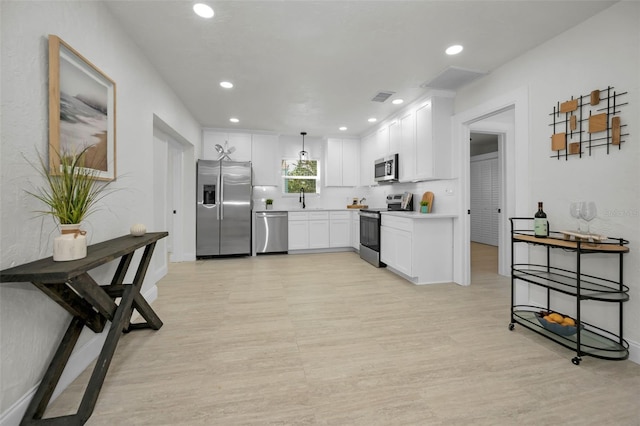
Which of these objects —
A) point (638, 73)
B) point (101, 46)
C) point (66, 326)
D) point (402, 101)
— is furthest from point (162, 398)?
point (402, 101)

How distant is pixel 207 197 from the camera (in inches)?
194

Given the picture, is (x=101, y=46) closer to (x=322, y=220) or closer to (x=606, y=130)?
(x=606, y=130)

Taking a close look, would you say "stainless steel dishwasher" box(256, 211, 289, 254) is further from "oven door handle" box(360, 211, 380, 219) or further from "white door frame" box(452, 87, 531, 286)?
"white door frame" box(452, 87, 531, 286)

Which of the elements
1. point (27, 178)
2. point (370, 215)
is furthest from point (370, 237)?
point (27, 178)

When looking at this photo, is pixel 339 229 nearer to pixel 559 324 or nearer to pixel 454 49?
pixel 454 49

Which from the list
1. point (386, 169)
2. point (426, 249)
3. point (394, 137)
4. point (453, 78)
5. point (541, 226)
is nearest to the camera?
point (541, 226)

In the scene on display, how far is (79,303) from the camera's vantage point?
5.38ft

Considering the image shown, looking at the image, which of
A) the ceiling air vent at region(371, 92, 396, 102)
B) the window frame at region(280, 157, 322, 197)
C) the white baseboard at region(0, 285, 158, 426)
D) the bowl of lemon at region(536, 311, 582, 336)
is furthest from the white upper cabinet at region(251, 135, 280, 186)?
the bowl of lemon at region(536, 311, 582, 336)

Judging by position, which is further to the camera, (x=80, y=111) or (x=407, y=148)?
(x=407, y=148)

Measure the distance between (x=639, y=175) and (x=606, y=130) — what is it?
1.31 feet

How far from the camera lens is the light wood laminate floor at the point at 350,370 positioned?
55.2 inches

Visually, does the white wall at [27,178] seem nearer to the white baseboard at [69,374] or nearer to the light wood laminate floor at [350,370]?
the white baseboard at [69,374]

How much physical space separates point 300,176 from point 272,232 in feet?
5.00

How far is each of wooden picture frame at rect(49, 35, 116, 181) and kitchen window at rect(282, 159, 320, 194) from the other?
4126mm
